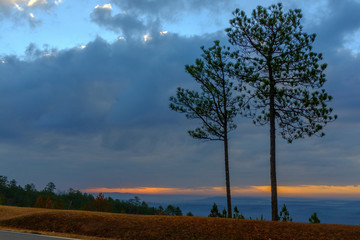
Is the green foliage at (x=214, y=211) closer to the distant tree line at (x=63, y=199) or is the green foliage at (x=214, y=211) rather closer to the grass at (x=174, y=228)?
the grass at (x=174, y=228)

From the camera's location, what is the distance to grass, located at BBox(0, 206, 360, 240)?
44.1 ft

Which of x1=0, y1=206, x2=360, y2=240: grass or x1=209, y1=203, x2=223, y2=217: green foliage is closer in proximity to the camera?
x1=0, y1=206, x2=360, y2=240: grass

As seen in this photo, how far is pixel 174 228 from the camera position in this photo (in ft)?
49.2

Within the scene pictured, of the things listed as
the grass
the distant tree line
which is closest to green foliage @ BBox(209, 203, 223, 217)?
the grass

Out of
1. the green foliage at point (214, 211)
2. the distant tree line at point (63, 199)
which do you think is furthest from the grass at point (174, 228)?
the distant tree line at point (63, 199)

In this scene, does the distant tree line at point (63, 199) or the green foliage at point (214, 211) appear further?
the distant tree line at point (63, 199)

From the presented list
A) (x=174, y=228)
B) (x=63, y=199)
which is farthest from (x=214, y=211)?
(x=63, y=199)

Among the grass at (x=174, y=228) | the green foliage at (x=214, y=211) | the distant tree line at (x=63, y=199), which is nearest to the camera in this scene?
the grass at (x=174, y=228)

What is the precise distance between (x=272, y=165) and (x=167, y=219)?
8.04 m

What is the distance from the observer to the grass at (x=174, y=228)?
13.5 metres

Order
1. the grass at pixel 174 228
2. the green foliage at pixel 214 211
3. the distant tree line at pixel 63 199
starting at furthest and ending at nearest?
the distant tree line at pixel 63 199, the green foliage at pixel 214 211, the grass at pixel 174 228

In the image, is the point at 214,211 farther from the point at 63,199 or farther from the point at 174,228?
the point at 63,199

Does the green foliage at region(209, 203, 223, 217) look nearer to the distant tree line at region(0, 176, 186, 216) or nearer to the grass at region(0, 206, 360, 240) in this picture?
the grass at region(0, 206, 360, 240)

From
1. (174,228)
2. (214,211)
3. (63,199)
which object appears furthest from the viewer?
(63,199)
